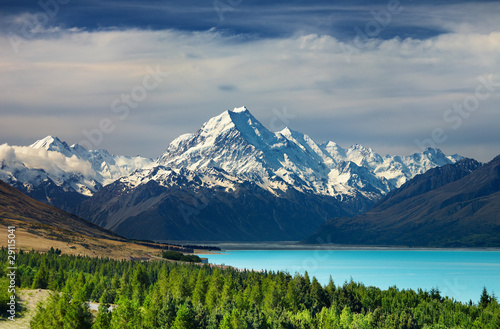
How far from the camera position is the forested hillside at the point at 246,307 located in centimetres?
12581

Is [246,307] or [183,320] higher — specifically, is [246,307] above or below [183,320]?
above

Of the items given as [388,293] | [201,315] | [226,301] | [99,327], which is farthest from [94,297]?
[388,293]

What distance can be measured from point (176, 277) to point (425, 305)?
249 feet

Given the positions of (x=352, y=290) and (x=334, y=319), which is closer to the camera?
(x=334, y=319)

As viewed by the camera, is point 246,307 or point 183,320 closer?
point 183,320

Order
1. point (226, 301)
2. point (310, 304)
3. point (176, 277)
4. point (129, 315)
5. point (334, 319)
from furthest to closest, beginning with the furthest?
point (176, 277) < point (310, 304) < point (226, 301) < point (334, 319) < point (129, 315)

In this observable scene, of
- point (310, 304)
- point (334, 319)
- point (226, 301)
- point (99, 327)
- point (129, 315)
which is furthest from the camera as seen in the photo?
point (310, 304)

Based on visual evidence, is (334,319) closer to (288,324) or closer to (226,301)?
(288,324)

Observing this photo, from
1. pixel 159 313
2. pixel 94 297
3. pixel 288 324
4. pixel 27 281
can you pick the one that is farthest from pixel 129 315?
pixel 27 281

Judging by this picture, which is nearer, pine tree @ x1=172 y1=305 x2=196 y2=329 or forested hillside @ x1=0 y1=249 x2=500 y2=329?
pine tree @ x1=172 y1=305 x2=196 y2=329

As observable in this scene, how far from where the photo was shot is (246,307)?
165500 millimetres

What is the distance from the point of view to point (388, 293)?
7249 inches

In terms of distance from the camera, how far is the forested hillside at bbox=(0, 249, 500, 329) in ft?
413

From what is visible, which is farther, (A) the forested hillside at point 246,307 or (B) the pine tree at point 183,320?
(A) the forested hillside at point 246,307
